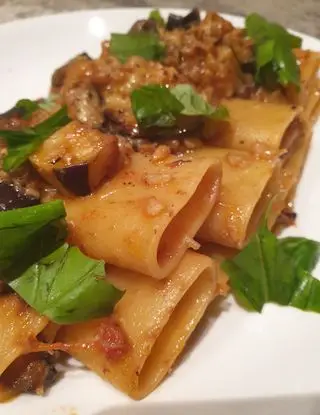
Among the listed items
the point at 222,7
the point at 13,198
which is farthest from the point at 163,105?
the point at 222,7

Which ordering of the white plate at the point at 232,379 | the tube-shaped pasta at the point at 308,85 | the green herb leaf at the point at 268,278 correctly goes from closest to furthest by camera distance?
the white plate at the point at 232,379 < the green herb leaf at the point at 268,278 < the tube-shaped pasta at the point at 308,85

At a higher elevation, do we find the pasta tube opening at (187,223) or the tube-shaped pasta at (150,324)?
the pasta tube opening at (187,223)

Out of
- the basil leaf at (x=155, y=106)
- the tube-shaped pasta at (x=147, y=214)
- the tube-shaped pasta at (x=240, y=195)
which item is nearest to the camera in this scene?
the tube-shaped pasta at (x=147, y=214)

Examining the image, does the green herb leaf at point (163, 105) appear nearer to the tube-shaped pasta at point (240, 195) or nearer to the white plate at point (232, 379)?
the tube-shaped pasta at point (240, 195)

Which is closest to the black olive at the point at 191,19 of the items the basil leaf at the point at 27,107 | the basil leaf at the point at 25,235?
the basil leaf at the point at 27,107

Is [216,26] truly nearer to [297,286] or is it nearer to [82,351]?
[297,286]

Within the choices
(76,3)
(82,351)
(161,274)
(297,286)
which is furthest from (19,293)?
(76,3)
